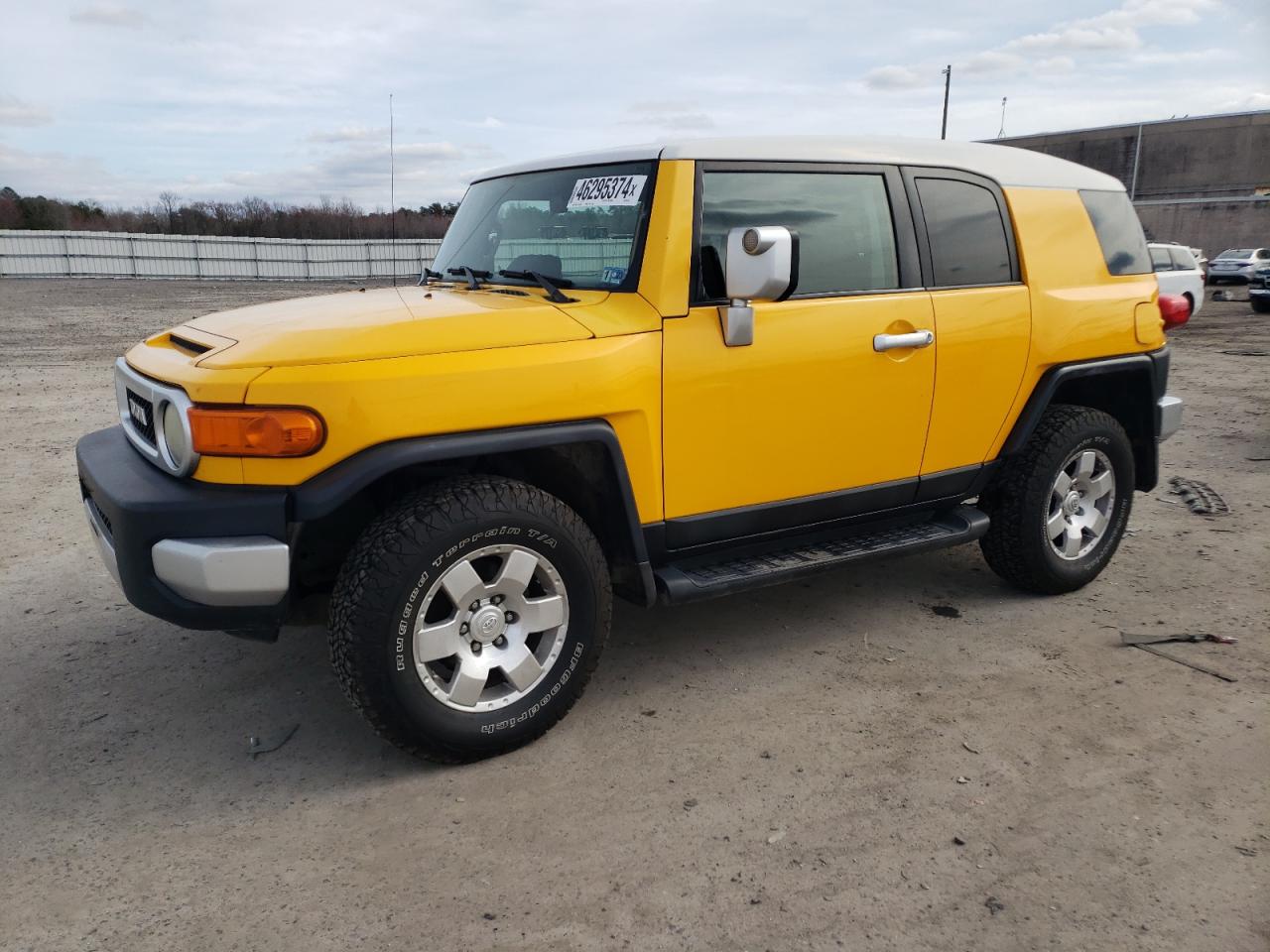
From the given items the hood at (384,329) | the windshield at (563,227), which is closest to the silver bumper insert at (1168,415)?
the windshield at (563,227)

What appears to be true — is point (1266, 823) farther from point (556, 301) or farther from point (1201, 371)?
point (1201, 371)

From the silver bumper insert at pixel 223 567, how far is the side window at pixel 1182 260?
1813cm

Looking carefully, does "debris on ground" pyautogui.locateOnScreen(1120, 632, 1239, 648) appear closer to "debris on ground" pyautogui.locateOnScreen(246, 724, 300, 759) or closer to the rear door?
the rear door

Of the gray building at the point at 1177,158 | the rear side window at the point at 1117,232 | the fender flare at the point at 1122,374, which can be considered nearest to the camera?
the fender flare at the point at 1122,374

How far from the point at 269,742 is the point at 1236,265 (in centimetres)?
3509

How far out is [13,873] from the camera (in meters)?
2.63

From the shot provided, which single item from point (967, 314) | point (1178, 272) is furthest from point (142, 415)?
point (1178, 272)

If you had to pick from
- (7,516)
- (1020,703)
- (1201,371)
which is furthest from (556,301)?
(1201,371)

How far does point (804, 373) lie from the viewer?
3.53m

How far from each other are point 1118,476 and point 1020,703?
1.64 metres

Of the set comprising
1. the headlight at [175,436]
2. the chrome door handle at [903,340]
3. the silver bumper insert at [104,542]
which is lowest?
the silver bumper insert at [104,542]

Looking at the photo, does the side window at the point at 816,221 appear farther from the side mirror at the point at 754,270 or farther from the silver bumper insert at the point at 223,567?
the silver bumper insert at the point at 223,567

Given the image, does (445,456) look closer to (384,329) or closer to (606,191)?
(384,329)

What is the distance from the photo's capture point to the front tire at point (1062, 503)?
171 inches
